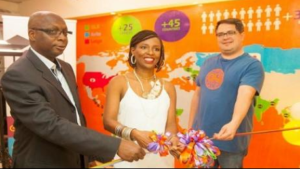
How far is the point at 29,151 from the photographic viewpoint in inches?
46.4

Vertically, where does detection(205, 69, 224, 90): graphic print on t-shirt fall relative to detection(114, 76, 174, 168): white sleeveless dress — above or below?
above

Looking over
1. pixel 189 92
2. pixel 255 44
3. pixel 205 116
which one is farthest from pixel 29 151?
pixel 255 44

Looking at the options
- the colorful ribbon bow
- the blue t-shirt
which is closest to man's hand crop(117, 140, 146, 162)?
the colorful ribbon bow

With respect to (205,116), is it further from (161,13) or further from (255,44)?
(161,13)

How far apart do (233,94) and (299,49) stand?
100cm

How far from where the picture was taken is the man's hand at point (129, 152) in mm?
994

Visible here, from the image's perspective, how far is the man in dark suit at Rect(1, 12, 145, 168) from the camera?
1037mm

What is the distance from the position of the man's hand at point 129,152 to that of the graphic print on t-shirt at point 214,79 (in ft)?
2.56

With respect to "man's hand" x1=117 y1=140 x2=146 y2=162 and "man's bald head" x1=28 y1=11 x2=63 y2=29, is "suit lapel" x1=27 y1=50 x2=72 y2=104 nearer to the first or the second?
"man's bald head" x1=28 y1=11 x2=63 y2=29

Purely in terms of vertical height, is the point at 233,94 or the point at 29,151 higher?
the point at 233,94

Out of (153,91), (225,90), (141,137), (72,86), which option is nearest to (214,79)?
(225,90)

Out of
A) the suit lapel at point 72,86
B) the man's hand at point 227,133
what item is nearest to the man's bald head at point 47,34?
the suit lapel at point 72,86

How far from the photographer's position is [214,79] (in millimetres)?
1720

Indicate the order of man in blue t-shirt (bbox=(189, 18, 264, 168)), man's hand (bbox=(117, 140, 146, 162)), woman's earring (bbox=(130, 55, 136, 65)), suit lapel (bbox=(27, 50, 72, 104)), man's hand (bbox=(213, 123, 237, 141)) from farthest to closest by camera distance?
woman's earring (bbox=(130, 55, 136, 65)), man in blue t-shirt (bbox=(189, 18, 264, 168)), man's hand (bbox=(213, 123, 237, 141)), suit lapel (bbox=(27, 50, 72, 104)), man's hand (bbox=(117, 140, 146, 162))
